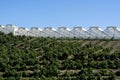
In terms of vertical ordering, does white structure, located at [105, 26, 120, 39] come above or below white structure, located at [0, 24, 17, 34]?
below

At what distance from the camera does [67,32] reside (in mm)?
69250

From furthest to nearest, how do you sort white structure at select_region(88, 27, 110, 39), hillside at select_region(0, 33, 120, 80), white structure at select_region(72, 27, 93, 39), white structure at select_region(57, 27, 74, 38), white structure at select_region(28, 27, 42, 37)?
white structure at select_region(28, 27, 42, 37), white structure at select_region(57, 27, 74, 38), white structure at select_region(72, 27, 93, 39), white structure at select_region(88, 27, 110, 39), hillside at select_region(0, 33, 120, 80)

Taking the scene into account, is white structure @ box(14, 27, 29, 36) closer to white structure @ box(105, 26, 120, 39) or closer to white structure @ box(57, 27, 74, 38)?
white structure @ box(57, 27, 74, 38)

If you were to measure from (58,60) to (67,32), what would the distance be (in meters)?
25.9

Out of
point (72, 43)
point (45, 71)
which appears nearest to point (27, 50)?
point (72, 43)

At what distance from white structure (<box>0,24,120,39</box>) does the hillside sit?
367 inches

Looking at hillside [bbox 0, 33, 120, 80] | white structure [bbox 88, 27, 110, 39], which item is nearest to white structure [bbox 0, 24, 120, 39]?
white structure [bbox 88, 27, 110, 39]

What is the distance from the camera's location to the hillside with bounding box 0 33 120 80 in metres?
37.9

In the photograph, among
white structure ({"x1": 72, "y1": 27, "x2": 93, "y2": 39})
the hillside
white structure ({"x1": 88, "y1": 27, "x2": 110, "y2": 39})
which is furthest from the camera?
white structure ({"x1": 72, "y1": 27, "x2": 93, "y2": 39})

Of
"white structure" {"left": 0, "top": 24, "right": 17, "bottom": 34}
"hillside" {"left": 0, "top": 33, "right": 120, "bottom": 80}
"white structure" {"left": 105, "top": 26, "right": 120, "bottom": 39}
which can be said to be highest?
"white structure" {"left": 0, "top": 24, "right": 17, "bottom": 34}

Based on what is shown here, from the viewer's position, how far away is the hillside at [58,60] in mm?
37906

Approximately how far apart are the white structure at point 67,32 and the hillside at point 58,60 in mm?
9318

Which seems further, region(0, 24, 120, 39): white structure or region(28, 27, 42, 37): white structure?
region(28, 27, 42, 37): white structure

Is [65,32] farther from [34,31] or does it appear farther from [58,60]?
[58,60]
